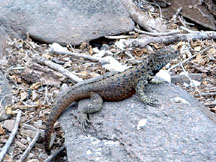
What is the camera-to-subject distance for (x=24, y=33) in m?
7.59

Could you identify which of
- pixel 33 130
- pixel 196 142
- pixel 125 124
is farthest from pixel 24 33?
pixel 196 142

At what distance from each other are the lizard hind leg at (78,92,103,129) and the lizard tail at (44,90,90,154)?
0.11m

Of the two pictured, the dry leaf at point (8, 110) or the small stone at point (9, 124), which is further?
the dry leaf at point (8, 110)

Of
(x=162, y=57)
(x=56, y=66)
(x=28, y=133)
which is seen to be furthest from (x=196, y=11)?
(x=28, y=133)

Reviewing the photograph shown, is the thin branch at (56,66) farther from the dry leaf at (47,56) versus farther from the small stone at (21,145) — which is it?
the small stone at (21,145)

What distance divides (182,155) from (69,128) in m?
1.44

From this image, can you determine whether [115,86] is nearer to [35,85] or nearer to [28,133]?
[28,133]

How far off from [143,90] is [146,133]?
0.96m

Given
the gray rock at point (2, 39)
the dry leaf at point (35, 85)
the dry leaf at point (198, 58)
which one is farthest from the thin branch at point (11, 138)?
the dry leaf at point (198, 58)

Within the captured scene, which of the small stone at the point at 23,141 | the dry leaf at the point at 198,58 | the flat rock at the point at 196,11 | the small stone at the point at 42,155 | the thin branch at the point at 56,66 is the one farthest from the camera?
the flat rock at the point at 196,11

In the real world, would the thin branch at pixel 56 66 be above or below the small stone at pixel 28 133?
above

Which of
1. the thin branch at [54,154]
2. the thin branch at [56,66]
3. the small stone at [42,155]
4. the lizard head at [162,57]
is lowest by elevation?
the small stone at [42,155]

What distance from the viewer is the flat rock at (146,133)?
13.6 feet

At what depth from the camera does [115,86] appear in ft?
17.0
